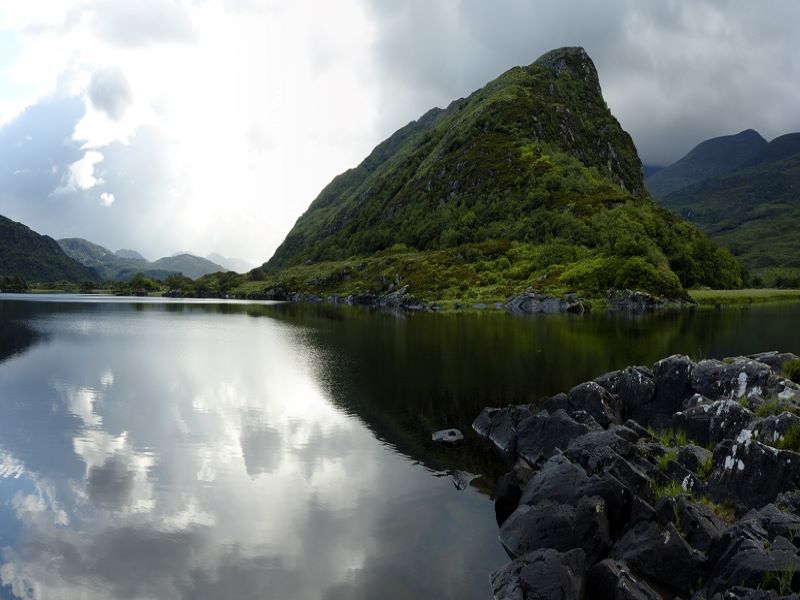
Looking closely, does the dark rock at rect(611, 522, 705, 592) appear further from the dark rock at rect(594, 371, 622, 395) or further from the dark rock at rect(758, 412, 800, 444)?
the dark rock at rect(594, 371, 622, 395)

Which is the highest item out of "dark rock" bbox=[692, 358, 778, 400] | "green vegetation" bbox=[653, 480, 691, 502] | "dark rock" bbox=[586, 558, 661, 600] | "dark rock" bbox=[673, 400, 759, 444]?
"dark rock" bbox=[692, 358, 778, 400]

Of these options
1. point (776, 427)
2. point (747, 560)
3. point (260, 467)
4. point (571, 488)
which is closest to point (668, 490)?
point (571, 488)

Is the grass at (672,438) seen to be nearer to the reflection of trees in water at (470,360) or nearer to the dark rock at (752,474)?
the dark rock at (752,474)

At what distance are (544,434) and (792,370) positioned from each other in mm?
18266

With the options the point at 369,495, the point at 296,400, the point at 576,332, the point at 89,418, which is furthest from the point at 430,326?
→ the point at 369,495

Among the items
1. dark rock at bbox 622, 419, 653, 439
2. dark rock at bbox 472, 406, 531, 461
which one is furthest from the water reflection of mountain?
dark rock at bbox 622, 419, 653, 439

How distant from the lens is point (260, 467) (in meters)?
30.5

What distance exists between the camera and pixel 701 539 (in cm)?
1789

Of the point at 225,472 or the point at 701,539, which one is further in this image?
the point at 225,472

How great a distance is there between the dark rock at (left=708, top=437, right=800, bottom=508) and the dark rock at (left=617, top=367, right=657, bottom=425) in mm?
12901

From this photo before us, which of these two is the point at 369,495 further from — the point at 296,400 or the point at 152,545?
the point at 296,400

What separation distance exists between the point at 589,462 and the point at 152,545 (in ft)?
63.5

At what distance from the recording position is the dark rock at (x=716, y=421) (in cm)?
2631

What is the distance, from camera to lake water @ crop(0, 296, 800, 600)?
19250mm
